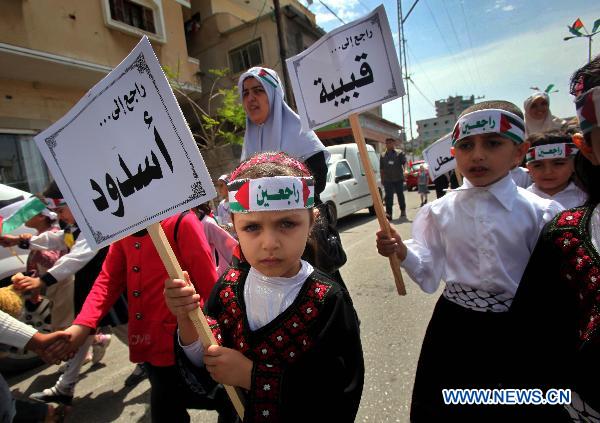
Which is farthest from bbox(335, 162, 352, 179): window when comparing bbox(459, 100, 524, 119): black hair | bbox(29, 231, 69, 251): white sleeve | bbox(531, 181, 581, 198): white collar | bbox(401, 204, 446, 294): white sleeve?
bbox(459, 100, 524, 119): black hair

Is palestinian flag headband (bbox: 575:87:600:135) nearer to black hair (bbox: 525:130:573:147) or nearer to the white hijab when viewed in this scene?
the white hijab

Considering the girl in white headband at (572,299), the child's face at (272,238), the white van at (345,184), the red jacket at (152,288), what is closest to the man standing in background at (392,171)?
the white van at (345,184)

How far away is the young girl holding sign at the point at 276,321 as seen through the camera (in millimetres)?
1146

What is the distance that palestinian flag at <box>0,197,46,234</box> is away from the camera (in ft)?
10.0

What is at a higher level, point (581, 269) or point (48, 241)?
point (48, 241)

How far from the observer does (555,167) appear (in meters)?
2.48

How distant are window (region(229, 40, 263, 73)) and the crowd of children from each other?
16.7 metres

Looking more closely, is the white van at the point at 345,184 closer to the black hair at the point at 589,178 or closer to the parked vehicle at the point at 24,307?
the parked vehicle at the point at 24,307

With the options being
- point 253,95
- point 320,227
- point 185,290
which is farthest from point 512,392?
point 253,95

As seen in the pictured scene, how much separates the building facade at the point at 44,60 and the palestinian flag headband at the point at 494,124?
356 inches

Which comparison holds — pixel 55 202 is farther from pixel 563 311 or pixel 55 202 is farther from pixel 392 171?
pixel 392 171

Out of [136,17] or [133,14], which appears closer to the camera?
[133,14]

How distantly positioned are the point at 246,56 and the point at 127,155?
17493 millimetres

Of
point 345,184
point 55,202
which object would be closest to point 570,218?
point 55,202
